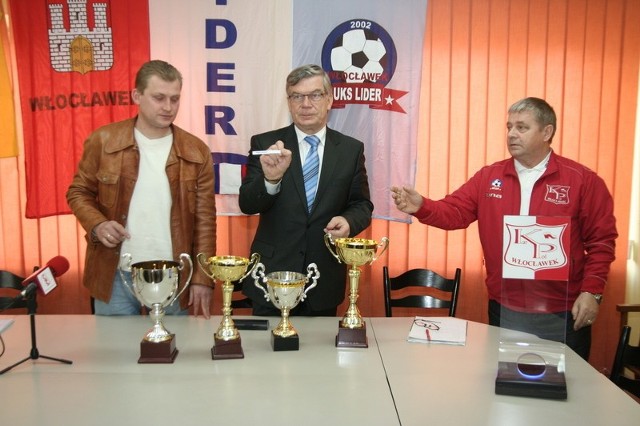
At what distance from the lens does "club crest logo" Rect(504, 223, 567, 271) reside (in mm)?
1662

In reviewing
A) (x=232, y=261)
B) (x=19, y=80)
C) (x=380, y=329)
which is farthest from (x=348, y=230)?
(x=19, y=80)

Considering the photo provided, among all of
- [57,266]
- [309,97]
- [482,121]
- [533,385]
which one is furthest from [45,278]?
[482,121]

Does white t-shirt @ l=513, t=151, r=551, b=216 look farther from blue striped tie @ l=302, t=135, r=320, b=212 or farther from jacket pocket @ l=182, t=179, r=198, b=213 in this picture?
jacket pocket @ l=182, t=179, r=198, b=213

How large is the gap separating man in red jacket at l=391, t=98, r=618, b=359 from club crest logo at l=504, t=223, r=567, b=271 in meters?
0.69

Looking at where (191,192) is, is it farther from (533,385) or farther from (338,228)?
(533,385)

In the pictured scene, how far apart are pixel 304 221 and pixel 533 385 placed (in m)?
1.22

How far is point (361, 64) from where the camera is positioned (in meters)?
3.43

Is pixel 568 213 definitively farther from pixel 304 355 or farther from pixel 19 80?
pixel 19 80

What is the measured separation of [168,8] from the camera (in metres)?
3.42

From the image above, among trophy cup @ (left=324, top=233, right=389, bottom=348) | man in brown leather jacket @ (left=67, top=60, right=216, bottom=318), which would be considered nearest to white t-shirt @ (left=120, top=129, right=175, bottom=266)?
man in brown leather jacket @ (left=67, top=60, right=216, bottom=318)

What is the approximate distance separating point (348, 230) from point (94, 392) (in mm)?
1099

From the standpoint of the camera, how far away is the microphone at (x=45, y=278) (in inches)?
67.4

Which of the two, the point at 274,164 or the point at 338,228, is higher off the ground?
the point at 274,164

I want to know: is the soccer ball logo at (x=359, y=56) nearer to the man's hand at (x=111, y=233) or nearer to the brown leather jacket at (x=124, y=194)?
the brown leather jacket at (x=124, y=194)
